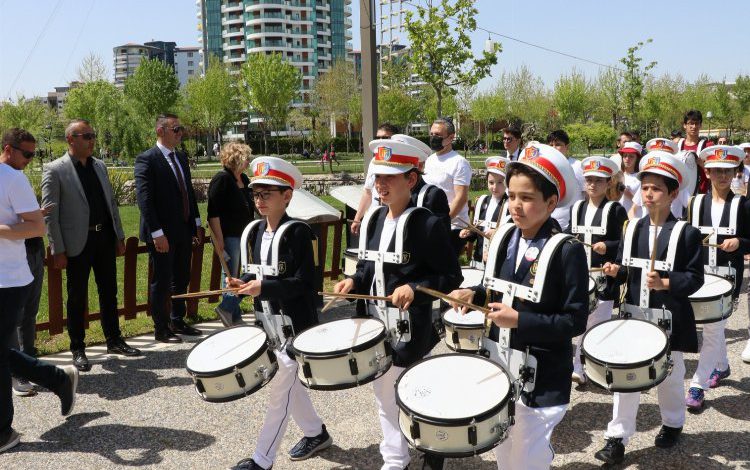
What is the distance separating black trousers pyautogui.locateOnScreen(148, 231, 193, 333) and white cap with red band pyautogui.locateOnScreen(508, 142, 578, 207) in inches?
188

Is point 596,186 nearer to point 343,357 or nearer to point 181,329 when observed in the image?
point 343,357

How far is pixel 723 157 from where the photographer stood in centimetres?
548

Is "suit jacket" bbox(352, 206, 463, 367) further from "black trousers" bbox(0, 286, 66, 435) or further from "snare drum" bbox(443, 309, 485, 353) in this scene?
"black trousers" bbox(0, 286, 66, 435)

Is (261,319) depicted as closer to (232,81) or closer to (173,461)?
(173,461)

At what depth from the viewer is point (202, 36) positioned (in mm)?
132125

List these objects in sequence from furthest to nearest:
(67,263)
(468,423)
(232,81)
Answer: (232,81)
(67,263)
(468,423)

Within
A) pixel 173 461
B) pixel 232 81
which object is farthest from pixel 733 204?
pixel 232 81

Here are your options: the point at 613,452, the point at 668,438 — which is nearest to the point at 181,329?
the point at 613,452

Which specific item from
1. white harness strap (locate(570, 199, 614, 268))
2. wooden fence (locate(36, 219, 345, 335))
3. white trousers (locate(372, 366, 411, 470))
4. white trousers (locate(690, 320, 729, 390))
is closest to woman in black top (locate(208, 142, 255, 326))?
wooden fence (locate(36, 219, 345, 335))

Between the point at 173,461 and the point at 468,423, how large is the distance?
2.55 metres

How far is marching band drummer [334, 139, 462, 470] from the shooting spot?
3.74 m

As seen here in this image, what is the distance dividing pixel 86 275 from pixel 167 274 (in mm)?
857

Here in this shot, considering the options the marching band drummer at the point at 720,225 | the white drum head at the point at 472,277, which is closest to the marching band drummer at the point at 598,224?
the marching band drummer at the point at 720,225

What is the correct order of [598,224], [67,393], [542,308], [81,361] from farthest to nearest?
[81,361] → [598,224] → [67,393] → [542,308]
